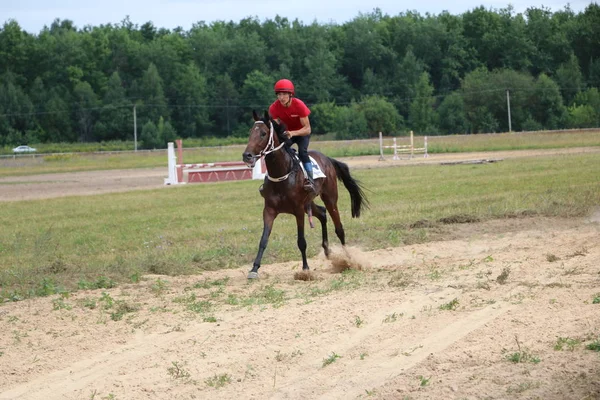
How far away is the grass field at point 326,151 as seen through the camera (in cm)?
5988

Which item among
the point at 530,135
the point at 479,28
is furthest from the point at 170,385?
the point at 479,28

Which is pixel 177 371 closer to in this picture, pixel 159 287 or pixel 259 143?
pixel 159 287

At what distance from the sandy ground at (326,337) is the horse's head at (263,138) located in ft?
5.80

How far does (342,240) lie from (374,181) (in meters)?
17.3

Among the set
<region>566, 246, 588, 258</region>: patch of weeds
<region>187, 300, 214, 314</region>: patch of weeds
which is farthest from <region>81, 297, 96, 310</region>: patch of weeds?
<region>566, 246, 588, 258</region>: patch of weeds

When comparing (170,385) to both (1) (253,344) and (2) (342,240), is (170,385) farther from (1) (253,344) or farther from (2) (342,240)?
(2) (342,240)

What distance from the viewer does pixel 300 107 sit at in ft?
43.3

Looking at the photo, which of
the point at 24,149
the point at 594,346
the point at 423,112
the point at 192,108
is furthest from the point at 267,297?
the point at 192,108

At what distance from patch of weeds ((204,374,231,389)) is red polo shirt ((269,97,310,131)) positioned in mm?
6464

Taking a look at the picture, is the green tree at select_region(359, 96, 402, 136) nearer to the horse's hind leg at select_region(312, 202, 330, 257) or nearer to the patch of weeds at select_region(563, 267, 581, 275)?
the horse's hind leg at select_region(312, 202, 330, 257)

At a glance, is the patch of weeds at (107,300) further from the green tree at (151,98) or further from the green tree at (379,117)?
the green tree at (151,98)

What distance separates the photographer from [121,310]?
10.1 meters

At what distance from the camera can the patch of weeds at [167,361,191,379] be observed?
24.4 ft

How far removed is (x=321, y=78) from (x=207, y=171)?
71090 mm
